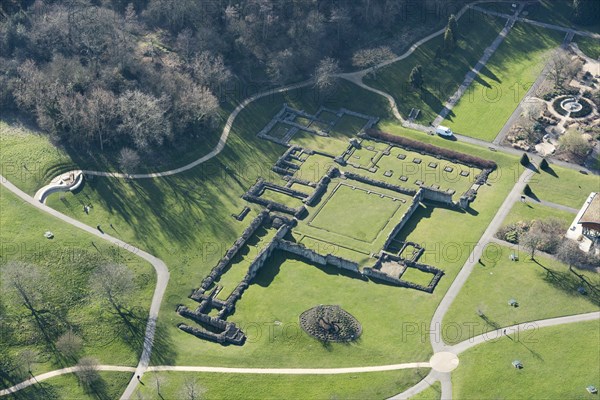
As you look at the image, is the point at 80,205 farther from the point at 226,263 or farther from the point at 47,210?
the point at 226,263

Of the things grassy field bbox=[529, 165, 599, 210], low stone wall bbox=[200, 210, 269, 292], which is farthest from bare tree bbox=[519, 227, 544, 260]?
low stone wall bbox=[200, 210, 269, 292]

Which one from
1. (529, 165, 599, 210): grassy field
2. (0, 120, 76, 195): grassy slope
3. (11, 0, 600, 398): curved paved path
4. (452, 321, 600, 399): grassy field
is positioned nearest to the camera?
(452, 321, 600, 399): grassy field

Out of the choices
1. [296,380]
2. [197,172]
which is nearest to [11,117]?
[197,172]

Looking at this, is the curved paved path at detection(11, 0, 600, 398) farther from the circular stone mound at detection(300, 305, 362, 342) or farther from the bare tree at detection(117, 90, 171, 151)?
the circular stone mound at detection(300, 305, 362, 342)

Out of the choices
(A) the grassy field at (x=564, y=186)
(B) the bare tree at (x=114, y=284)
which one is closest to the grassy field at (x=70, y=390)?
(B) the bare tree at (x=114, y=284)

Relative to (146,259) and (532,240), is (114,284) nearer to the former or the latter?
(146,259)

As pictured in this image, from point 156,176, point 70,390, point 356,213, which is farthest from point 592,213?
point 70,390

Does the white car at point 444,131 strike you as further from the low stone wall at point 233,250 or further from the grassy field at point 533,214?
the low stone wall at point 233,250

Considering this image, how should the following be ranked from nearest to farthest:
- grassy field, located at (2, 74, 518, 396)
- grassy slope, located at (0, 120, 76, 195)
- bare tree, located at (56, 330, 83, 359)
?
bare tree, located at (56, 330, 83, 359) < grassy field, located at (2, 74, 518, 396) < grassy slope, located at (0, 120, 76, 195)
